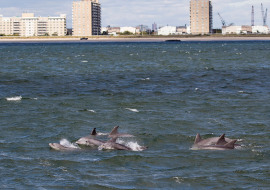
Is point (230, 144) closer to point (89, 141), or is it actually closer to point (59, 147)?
point (89, 141)

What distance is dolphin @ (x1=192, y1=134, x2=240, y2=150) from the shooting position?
24.2 metres

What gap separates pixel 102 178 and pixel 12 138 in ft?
29.3

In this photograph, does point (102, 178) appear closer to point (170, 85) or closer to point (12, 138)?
point (12, 138)

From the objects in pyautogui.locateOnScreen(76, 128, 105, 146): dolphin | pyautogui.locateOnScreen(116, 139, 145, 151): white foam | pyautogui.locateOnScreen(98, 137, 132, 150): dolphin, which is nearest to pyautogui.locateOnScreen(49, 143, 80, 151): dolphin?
pyautogui.locateOnScreen(76, 128, 105, 146): dolphin

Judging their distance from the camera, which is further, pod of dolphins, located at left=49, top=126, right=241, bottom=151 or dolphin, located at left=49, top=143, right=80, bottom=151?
dolphin, located at left=49, top=143, right=80, bottom=151

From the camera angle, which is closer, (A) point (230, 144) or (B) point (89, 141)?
(A) point (230, 144)

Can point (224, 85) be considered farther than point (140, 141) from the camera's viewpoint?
Yes

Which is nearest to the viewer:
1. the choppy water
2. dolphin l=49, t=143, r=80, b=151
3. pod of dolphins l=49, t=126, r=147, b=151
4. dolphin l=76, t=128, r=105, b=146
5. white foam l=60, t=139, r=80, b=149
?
the choppy water

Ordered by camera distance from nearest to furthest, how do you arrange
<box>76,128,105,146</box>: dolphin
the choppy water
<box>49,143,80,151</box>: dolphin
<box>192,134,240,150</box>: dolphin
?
the choppy water, <box>192,134,240,150</box>: dolphin, <box>49,143,80,151</box>: dolphin, <box>76,128,105,146</box>: dolphin

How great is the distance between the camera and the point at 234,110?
35.7 metres

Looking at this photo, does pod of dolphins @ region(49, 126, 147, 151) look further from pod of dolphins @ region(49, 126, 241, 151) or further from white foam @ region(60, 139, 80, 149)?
white foam @ region(60, 139, 80, 149)

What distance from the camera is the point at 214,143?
2483 centimetres

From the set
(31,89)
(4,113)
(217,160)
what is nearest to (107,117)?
(4,113)

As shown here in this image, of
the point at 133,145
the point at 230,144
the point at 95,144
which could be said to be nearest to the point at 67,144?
the point at 95,144
